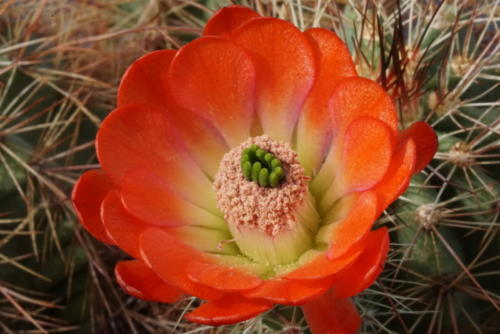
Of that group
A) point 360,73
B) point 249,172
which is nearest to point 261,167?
point 249,172

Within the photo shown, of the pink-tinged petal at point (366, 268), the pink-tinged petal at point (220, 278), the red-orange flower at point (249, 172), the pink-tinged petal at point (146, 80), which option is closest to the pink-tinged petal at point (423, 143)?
the red-orange flower at point (249, 172)

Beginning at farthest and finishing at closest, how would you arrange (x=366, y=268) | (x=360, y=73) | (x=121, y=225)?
(x=360, y=73) → (x=121, y=225) → (x=366, y=268)

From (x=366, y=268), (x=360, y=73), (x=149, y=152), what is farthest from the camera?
(x=360, y=73)

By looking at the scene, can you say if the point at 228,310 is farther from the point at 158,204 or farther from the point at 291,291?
the point at 158,204

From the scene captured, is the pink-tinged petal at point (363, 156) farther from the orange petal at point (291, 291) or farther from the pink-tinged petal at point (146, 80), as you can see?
the pink-tinged petal at point (146, 80)

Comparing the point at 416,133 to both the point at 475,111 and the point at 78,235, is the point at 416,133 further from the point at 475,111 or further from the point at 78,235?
the point at 78,235

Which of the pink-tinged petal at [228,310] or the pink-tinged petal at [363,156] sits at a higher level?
the pink-tinged petal at [363,156]

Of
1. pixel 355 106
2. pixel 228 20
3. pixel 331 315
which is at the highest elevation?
pixel 228 20
